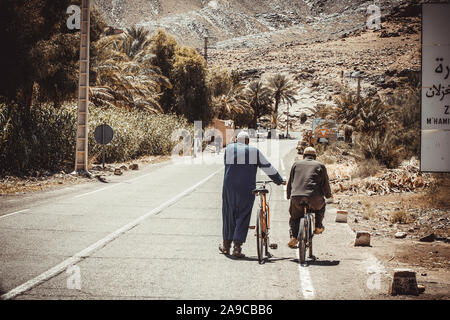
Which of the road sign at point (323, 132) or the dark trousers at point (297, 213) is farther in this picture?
the road sign at point (323, 132)

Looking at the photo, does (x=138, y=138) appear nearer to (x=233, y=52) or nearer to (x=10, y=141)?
(x=10, y=141)

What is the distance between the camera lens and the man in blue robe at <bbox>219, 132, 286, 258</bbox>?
818 cm

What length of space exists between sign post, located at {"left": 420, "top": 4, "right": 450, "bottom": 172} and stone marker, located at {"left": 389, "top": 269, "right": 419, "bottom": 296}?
4.25m

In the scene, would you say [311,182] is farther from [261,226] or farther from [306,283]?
[306,283]

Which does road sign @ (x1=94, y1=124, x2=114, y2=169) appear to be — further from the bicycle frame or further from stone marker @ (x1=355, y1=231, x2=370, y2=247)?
the bicycle frame

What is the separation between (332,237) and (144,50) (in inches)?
1775

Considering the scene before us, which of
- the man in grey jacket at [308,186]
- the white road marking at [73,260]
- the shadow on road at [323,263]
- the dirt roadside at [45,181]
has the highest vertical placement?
the man in grey jacket at [308,186]

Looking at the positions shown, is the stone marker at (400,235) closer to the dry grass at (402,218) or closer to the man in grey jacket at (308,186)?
the dry grass at (402,218)

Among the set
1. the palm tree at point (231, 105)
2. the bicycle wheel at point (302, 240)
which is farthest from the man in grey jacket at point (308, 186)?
the palm tree at point (231, 105)

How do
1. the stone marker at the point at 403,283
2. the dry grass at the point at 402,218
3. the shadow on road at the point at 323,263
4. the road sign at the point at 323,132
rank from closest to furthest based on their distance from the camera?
the stone marker at the point at 403,283 → the shadow on road at the point at 323,263 → the dry grass at the point at 402,218 → the road sign at the point at 323,132

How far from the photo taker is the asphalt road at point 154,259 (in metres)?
6.25

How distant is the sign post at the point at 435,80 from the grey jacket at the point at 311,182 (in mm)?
2761

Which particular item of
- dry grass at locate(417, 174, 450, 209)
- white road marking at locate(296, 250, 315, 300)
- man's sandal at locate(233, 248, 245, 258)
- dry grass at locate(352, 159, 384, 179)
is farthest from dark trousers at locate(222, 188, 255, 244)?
dry grass at locate(352, 159, 384, 179)
